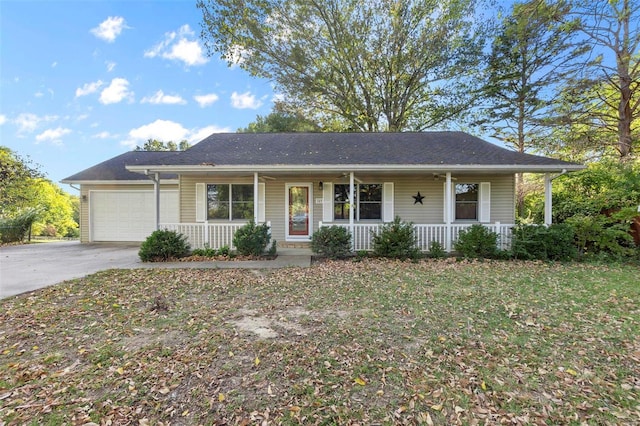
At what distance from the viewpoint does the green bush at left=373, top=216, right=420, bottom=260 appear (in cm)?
806

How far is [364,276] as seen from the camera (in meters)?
6.22

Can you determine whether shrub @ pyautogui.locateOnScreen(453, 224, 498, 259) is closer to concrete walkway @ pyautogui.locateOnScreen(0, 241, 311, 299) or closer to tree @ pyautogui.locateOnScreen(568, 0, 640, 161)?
concrete walkway @ pyautogui.locateOnScreen(0, 241, 311, 299)

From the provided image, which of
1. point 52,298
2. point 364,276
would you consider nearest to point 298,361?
point 364,276

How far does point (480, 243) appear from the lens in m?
8.02

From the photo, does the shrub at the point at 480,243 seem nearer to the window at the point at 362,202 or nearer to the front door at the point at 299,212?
the window at the point at 362,202

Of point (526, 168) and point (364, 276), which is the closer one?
point (364, 276)

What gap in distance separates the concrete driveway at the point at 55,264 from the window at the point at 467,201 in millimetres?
9741

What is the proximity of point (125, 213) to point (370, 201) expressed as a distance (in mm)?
9525

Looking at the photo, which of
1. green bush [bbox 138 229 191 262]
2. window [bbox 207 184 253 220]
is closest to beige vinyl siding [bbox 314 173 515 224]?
window [bbox 207 184 253 220]

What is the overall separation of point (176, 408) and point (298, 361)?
1065 mm

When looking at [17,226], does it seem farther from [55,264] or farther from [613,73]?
[613,73]

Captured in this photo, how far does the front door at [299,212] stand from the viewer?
32.8 ft

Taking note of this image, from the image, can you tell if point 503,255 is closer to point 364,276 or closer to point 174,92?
point 364,276

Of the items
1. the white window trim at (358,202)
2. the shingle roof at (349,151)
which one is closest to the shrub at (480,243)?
the shingle roof at (349,151)
